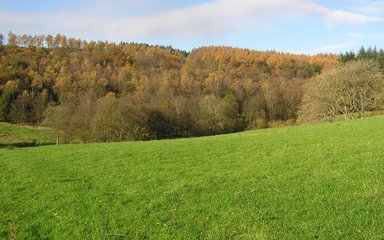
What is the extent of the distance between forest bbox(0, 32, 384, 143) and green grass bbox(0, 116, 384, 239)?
48.0 meters

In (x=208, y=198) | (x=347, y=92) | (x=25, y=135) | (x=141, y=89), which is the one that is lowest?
(x=25, y=135)

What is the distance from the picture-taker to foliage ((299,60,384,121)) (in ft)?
194

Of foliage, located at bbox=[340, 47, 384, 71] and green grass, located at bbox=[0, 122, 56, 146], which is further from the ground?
foliage, located at bbox=[340, 47, 384, 71]

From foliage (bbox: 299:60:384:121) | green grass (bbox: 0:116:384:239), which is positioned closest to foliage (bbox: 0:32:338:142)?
foliage (bbox: 299:60:384:121)

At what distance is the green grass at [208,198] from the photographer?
28.2ft

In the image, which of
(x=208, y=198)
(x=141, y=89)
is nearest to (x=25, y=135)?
(x=141, y=89)

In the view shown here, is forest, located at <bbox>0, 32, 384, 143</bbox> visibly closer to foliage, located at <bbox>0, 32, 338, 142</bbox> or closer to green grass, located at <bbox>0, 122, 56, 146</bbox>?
foliage, located at <bbox>0, 32, 338, 142</bbox>

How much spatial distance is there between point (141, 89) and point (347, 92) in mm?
80347

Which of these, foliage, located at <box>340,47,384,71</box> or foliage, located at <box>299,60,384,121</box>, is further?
foliage, located at <box>340,47,384,71</box>

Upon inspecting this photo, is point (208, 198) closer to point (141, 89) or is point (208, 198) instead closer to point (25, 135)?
point (25, 135)

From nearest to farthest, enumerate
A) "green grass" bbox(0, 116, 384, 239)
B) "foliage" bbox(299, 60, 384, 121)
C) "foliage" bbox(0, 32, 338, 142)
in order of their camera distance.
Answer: "green grass" bbox(0, 116, 384, 239) → "foliage" bbox(299, 60, 384, 121) → "foliage" bbox(0, 32, 338, 142)

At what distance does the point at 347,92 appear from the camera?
60.5 m

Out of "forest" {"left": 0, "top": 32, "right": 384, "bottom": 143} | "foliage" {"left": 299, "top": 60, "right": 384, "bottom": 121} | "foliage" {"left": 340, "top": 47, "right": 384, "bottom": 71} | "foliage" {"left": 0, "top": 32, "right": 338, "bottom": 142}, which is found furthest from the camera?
"foliage" {"left": 340, "top": 47, "right": 384, "bottom": 71}

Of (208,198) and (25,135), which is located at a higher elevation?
(208,198)
